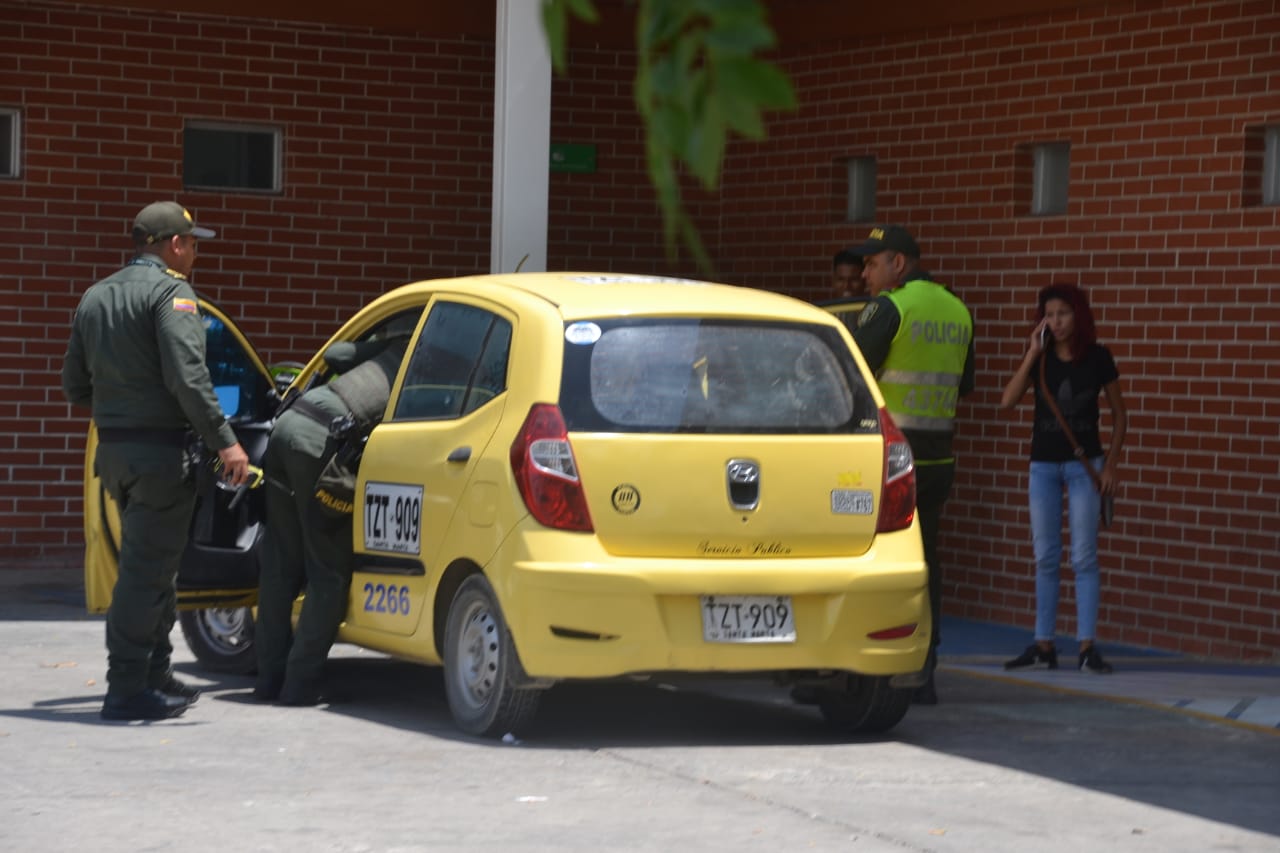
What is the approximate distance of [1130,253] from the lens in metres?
12.0

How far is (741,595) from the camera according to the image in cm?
789

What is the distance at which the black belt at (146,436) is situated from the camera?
27.8 ft

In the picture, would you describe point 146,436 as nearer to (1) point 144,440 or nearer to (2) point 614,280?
(1) point 144,440

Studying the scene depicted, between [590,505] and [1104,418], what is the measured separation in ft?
16.2

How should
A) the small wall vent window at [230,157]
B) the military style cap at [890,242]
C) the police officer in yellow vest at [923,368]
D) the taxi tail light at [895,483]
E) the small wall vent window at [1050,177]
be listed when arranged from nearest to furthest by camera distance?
1. the taxi tail light at [895,483]
2. the police officer in yellow vest at [923,368]
3. the military style cap at [890,242]
4. the small wall vent window at [1050,177]
5. the small wall vent window at [230,157]

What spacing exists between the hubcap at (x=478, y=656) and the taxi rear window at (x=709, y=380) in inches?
30.3

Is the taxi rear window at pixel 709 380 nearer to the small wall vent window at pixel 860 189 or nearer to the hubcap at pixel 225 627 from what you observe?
the hubcap at pixel 225 627

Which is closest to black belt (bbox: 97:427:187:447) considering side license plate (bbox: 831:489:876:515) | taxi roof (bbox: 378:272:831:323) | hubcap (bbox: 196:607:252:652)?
taxi roof (bbox: 378:272:831:323)

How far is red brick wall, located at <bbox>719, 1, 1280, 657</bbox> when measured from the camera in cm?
1130

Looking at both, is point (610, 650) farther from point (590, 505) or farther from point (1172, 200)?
point (1172, 200)

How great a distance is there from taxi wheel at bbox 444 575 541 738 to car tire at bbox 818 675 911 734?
3.98 ft

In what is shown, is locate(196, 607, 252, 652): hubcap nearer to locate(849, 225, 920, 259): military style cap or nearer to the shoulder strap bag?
locate(849, 225, 920, 259): military style cap

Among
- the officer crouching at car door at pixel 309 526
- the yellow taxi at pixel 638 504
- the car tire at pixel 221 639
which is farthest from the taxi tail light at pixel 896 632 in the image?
the car tire at pixel 221 639

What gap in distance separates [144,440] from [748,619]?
231 centimetres
